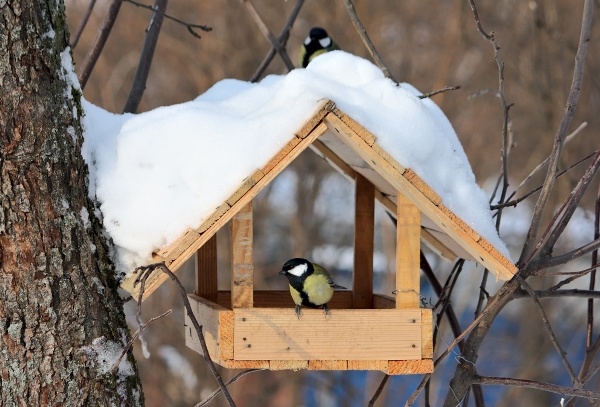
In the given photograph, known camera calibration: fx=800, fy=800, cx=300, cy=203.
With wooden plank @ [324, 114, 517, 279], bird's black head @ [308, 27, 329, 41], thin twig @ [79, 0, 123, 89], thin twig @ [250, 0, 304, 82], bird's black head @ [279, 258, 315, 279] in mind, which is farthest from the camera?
bird's black head @ [308, 27, 329, 41]

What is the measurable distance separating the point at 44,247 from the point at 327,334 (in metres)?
0.82

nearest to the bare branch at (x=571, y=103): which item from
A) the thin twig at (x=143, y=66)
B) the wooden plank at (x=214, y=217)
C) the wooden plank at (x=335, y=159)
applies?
the wooden plank at (x=214, y=217)

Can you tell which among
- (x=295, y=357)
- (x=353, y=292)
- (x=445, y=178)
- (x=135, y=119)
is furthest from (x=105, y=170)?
(x=353, y=292)

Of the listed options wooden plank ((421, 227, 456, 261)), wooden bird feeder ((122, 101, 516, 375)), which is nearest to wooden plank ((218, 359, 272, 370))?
wooden bird feeder ((122, 101, 516, 375))

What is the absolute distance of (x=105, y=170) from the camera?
7.08 feet

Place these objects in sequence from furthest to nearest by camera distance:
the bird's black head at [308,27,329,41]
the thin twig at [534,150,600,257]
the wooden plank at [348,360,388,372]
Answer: the bird's black head at [308,27,329,41] → the wooden plank at [348,360,388,372] → the thin twig at [534,150,600,257]

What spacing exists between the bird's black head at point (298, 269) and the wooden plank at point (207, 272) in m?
0.39

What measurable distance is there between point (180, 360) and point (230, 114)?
6692 mm

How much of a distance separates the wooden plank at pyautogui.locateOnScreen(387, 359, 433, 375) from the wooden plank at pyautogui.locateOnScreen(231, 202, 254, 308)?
448mm

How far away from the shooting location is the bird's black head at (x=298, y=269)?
8.31 ft

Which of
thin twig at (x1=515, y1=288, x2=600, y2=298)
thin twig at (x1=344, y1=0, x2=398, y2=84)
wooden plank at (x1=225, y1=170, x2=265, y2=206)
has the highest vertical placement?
thin twig at (x1=344, y1=0, x2=398, y2=84)

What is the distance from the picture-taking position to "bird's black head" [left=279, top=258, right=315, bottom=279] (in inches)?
99.7

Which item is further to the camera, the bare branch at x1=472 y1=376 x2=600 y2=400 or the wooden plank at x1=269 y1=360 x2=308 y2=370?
the wooden plank at x1=269 y1=360 x2=308 y2=370

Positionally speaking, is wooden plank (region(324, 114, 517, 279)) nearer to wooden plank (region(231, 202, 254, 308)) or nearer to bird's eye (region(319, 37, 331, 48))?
wooden plank (region(231, 202, 254, 308))
